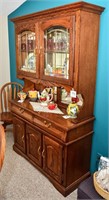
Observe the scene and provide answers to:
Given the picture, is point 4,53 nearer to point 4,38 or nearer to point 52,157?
point 4,38

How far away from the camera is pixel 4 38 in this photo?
10.4ft

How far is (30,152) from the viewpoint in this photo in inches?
89.7

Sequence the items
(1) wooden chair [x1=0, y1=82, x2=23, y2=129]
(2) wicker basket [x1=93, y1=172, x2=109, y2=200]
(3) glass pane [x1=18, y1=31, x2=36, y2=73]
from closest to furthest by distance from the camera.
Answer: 1. (2) wicker basket [x1=93, y1=172, x2=109, y2=200]
2. (3) glass pane [x1=18, y1=31, x2=36, y2=73]
3. (1) wooden chair [x1=0, y1=82, x2=23, y2=129]

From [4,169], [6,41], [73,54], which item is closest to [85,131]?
[73,54]

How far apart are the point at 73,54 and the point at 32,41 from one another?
74cm

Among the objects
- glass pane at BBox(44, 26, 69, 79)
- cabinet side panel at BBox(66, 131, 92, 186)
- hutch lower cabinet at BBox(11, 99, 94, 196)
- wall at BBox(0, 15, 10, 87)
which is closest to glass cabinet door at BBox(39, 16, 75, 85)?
glass pane at BBox(44, 26, 69, 79)

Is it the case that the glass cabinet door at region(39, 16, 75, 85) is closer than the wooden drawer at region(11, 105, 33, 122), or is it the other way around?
the glass cabinet door at region(39, 16, 75, 85)

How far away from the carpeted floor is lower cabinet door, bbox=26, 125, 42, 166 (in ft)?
0.46

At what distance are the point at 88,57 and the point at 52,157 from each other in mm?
1091

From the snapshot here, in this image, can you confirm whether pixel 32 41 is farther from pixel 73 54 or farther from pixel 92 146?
pixel 92 146

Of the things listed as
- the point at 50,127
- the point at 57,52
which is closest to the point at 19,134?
the point at 50,127

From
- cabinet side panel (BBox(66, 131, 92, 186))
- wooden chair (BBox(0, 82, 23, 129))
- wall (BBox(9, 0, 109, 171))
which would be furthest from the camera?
wooden chair (BBox(0, 82, 23, 129))

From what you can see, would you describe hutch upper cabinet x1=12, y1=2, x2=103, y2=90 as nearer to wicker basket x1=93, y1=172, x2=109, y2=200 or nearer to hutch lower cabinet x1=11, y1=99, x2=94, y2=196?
hutch lower cabinet x1=11, y1=99, x2=94, y2=196

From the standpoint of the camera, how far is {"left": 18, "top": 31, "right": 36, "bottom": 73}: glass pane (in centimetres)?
217
